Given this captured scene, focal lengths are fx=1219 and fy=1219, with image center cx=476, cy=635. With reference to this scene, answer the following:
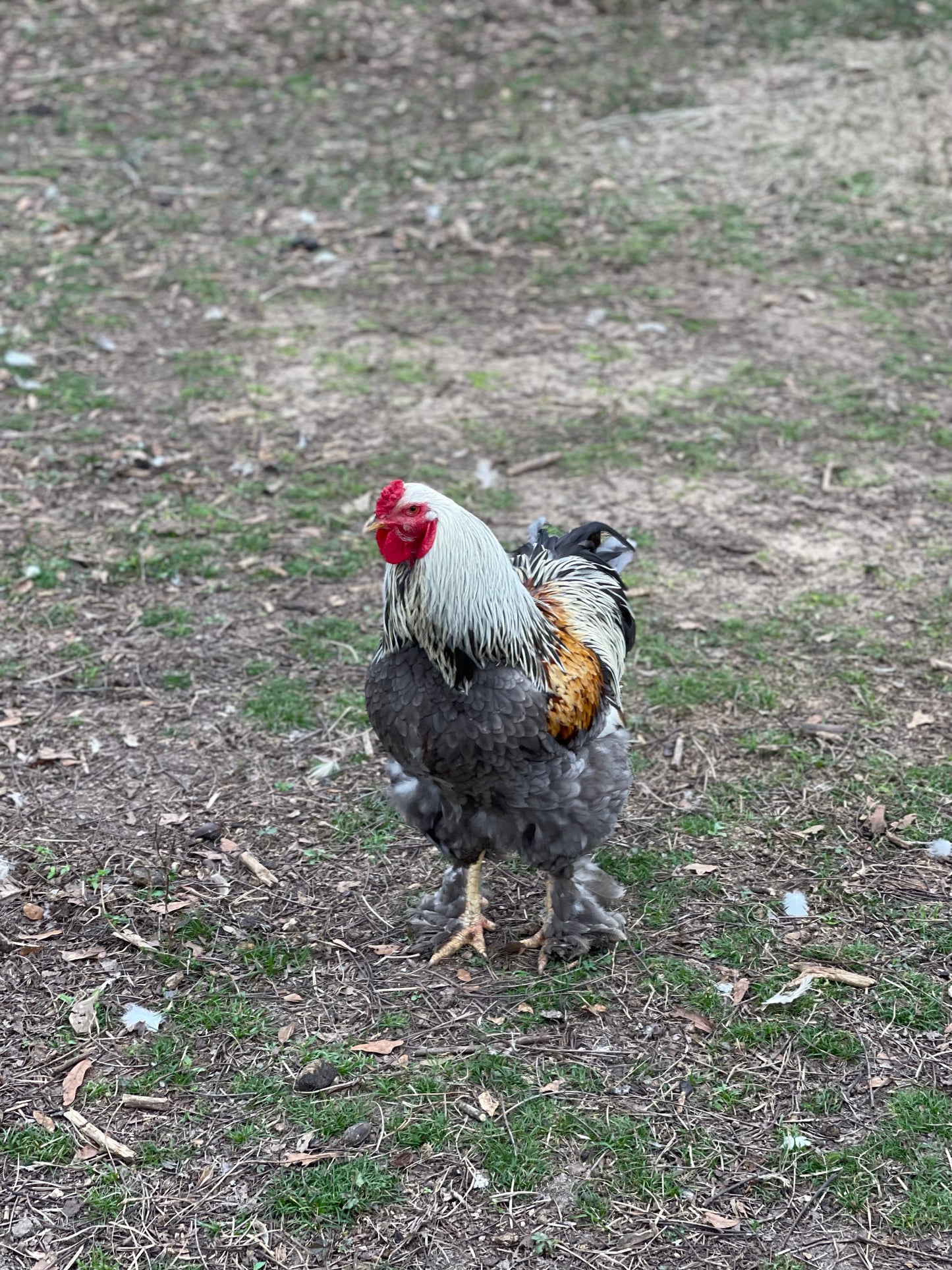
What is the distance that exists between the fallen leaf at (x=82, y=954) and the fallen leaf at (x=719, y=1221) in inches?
94.7

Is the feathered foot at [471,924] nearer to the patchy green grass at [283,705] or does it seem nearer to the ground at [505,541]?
the ground at [505,541]

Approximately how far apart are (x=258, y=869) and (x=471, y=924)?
0.94 metres

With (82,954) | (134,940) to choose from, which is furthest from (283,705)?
(82,954)

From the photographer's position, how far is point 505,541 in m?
7.09

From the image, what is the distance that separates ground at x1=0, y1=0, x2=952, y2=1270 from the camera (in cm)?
396

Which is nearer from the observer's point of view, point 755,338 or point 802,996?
point 802,996

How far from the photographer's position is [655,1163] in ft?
12.9

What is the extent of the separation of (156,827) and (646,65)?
10728 mm

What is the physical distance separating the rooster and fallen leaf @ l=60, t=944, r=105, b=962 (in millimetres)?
1221

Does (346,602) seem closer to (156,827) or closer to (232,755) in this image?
(232,755)

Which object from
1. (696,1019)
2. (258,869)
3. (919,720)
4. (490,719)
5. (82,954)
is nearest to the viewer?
(490,719)

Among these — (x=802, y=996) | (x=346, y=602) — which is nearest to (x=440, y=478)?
(x=346, y=602)

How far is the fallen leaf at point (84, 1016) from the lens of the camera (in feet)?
14.4

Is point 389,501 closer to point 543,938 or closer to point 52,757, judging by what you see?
point 543,938
